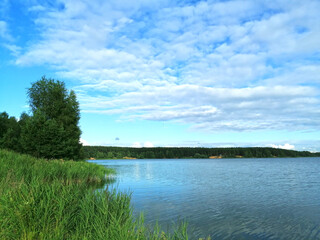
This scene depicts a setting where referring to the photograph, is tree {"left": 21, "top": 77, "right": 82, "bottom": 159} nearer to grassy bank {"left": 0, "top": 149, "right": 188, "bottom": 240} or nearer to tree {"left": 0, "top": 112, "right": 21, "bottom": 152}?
tree {"left": 0, "top": 112, "right": 21, "bottom": 152}

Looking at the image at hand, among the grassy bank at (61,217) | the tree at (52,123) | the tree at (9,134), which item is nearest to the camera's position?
the grassy bank at (61,217)

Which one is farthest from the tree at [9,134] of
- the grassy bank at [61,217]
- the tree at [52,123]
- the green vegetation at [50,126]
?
the grassy bank at [61,217]

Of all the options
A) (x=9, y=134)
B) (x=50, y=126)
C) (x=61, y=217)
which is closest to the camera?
(x=61, y=217)

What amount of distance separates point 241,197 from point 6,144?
190ft

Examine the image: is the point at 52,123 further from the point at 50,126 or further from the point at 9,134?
the point at 9,134

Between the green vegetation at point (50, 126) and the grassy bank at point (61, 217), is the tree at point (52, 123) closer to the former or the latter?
the green vegetation at point (50, 126)

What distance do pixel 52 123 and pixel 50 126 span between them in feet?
2.82

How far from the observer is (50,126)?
4231 cm

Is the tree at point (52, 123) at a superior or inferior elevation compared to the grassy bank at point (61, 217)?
superior

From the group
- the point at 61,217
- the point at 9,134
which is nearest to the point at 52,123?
the point at 9,134

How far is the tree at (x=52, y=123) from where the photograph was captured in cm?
4225

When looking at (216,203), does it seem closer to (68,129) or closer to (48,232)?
(48,232)

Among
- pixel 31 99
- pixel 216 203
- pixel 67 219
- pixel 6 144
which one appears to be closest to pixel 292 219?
pixel 216 203

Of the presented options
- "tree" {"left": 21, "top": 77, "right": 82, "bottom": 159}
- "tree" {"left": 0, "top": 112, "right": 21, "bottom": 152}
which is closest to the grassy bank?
"tree" {"left": 21, "top": 77, "right": 82, "bottom": 159}
